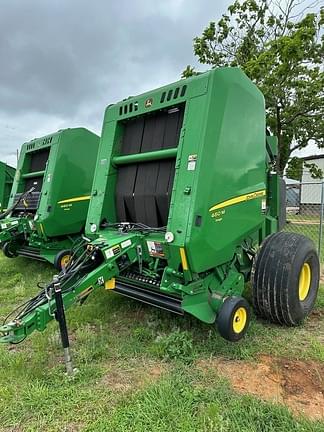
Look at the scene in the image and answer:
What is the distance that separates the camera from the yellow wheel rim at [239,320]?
10.4 feet

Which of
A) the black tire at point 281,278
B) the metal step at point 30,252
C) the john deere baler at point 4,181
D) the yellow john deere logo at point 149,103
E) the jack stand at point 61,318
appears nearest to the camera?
the jack stand at point 61,318

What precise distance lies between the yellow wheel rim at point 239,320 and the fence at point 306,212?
2.72 metres

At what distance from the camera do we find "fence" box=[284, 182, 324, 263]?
6693 millimetres

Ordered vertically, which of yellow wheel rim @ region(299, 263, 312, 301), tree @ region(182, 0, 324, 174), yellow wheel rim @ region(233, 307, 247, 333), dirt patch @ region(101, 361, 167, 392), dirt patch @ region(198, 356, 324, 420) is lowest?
dirt patch @ region(101, 361, 167, 392)

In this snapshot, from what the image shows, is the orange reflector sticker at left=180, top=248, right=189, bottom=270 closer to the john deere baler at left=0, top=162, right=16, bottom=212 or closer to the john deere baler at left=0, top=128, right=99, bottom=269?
the john deere baler at left=0, top=128, right=99, bottom=269

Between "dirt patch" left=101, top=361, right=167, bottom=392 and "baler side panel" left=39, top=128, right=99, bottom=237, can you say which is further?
"baler side panel" left=39, top=128, right=99, bottom=237

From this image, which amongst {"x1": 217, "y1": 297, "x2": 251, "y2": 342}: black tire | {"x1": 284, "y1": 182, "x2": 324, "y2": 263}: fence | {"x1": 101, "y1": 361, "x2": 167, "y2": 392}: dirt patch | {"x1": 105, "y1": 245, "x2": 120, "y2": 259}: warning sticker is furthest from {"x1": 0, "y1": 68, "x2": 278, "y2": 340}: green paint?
{"x1": 284, "y1": 182, "x2": 324, "y2": 263}: fence

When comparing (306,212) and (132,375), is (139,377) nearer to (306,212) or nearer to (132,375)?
(132,375)

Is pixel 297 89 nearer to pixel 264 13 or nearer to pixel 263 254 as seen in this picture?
pixel 264 13

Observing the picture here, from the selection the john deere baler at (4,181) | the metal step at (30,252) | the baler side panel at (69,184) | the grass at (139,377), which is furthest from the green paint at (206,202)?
the john deere baler at (4,181)

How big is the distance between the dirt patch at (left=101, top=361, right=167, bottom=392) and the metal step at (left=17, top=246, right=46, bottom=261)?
383 centimetres

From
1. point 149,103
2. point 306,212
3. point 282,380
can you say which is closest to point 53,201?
point 149,103

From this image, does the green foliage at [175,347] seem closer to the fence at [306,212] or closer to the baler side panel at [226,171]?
the baler side panel at [226,171]

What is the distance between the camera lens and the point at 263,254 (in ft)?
12.2
